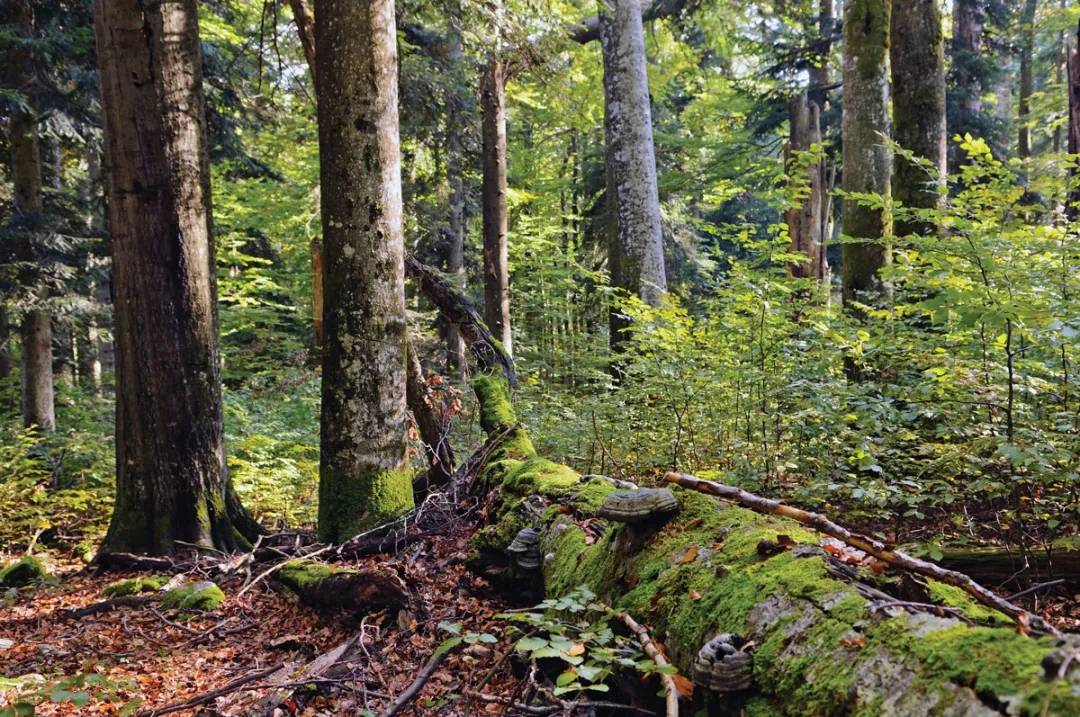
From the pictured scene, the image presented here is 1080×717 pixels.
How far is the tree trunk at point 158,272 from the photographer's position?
5215 millimetres

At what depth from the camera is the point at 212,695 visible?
9.75ft

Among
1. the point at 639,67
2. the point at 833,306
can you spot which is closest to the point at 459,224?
the point at 639,67

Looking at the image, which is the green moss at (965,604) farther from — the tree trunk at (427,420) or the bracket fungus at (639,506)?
the tree trunk at (427,420)

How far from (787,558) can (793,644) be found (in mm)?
407

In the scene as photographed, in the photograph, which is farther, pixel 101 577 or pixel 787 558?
pixel 101 577

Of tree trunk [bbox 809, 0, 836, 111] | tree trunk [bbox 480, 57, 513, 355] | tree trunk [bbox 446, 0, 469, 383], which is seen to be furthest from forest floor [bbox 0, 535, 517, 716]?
tree trunk [bbox 809, 0, 836, 111]

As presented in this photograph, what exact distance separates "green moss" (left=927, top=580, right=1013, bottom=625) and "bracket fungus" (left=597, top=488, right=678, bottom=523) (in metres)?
0.99

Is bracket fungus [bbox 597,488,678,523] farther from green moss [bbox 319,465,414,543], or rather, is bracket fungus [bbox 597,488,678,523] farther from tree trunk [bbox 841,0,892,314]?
tree trunk [bbox 841,0,892,314]

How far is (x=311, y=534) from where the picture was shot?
581 centimetres

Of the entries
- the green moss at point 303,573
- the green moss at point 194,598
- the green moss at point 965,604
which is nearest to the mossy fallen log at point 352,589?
the green moss at point 303,573

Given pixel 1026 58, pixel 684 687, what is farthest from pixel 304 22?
pixel 1026 58

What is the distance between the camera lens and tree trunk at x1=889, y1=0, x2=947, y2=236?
668 centimetres

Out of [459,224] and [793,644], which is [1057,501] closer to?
[793,644]

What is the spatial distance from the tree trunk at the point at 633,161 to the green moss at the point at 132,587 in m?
7.87
